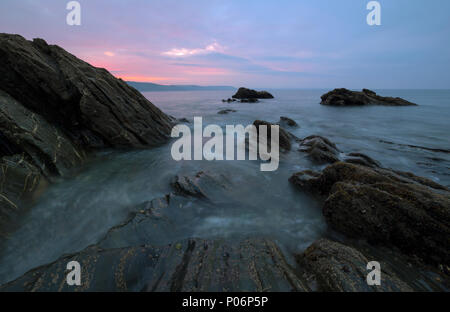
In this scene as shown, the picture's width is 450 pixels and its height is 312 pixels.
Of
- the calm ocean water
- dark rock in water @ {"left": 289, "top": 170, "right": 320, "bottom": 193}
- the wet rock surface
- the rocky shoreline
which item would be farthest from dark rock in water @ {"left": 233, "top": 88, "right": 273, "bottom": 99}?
dark rock in water @ {"left": 289, "top": 170, "right": 320, "bottom": 193}

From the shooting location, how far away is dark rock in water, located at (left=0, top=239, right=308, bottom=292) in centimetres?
309

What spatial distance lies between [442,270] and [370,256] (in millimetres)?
1138

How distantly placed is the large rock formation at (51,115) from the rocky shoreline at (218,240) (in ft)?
0.15

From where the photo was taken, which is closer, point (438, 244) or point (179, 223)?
point (438, 244)

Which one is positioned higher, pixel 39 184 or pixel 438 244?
pixel 39 184

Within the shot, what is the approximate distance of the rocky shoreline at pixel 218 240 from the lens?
320 cm

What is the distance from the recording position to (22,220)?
517 centimetres

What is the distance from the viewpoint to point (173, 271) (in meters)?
3.39

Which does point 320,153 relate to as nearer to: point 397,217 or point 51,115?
point 397,217

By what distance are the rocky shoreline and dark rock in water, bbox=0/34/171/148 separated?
0.22 feet

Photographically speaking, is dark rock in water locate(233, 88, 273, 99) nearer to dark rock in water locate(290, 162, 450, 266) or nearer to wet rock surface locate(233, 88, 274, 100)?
wet rock surface locate(233, 88, 274, 100)
